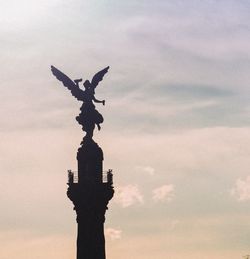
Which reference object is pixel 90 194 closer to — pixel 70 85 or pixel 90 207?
pixel 90 207

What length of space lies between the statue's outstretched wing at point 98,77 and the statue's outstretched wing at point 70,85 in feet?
5.43

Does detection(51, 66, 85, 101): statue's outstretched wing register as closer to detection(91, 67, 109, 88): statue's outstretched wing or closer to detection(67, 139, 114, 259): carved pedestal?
detection(91, 67, 109, 88): statue's outstretched wing

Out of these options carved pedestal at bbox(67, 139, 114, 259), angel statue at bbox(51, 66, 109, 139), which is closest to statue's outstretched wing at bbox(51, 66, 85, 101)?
angel statue at bbox(51, 66, 109, 139)

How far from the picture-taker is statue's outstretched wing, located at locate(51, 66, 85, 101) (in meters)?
68.2

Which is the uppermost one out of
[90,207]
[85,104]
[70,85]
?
[70,85]

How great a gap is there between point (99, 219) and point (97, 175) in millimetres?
4247

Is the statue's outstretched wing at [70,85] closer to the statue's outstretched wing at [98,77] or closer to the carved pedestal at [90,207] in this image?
the statue's outstretched wing at [98,77]

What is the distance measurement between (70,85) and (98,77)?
314cm

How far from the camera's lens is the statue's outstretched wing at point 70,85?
68.2 meters

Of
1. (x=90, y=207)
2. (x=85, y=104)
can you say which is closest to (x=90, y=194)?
(x=90, y=207)

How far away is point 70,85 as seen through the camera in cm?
6838

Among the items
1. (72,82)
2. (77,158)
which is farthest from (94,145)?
(72,82)

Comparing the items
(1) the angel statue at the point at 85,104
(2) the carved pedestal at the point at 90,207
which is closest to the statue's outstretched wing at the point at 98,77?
(1) the angel statue at the point at 85,104

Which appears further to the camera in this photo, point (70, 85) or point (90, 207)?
point (70, 85)
